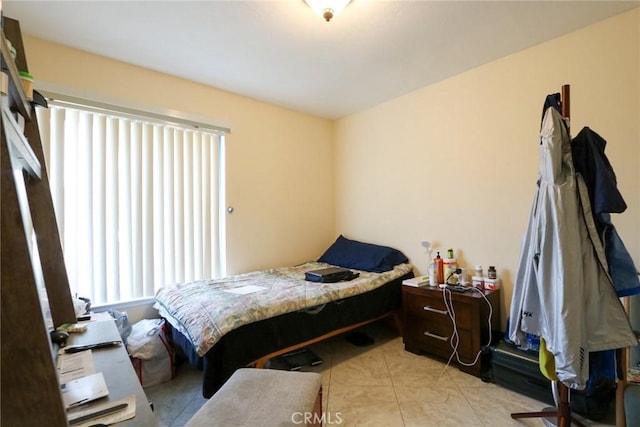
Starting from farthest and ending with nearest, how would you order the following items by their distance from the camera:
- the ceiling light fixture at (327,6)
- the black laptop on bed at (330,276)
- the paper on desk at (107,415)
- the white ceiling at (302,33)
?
the black laptop on bed at (330,276)
the white ceiling at (302,33)
the ceiling light fixture at (327,6)
the paper on desk at (107,415)

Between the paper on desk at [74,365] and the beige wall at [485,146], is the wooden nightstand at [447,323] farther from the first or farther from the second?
the paper on desk at [74,365]

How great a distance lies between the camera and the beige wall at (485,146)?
1.83m

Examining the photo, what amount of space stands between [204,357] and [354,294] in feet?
3.91

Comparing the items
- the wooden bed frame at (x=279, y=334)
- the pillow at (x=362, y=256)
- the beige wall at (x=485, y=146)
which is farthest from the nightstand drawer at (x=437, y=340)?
the pillow at (x=362, y=256)

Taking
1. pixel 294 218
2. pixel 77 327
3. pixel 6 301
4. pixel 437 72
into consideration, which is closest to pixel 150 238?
pixel 77 327

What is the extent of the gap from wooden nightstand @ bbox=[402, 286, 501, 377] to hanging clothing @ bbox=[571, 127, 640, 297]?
86 centimetres

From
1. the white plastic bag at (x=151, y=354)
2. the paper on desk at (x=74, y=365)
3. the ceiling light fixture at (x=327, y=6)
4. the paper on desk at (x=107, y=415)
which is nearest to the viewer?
the paper on desk at (x=107, y=415)

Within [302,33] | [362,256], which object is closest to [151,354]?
[362,256]

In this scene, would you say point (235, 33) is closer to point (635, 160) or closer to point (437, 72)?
point (437, 72)

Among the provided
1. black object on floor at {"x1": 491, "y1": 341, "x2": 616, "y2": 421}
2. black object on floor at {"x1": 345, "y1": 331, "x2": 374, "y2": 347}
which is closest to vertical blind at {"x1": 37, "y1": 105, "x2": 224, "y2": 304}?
black object on floor at {"x1": 345, "y1": 331, "x2": 374, "y2": 347}

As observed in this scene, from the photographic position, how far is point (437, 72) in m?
2.54

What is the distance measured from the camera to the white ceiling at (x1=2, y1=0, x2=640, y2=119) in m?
1.72

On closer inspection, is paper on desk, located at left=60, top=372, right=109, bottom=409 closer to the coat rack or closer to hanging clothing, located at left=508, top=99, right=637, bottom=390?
hanging clothing, located at left=508, top=99, right=637, bottom=390

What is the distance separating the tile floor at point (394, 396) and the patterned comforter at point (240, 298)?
0.43 m
